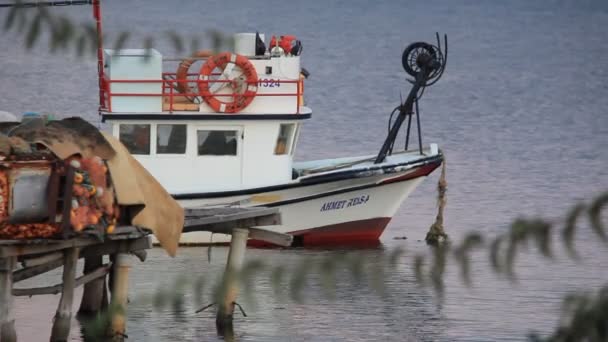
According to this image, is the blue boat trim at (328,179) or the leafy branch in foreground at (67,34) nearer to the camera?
the leafy branch in foreground at (67,34)

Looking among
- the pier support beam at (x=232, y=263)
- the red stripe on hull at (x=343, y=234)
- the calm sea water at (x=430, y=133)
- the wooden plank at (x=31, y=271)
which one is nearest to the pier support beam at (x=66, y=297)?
the wooden plank at (x=31, y=271)

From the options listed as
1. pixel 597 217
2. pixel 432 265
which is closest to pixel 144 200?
pixel 432 265

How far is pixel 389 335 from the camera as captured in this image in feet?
61.9

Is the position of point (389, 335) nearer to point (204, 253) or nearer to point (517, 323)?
point (517, 323)

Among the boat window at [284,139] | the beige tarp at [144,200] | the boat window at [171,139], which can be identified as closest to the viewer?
the beige tarp at [144,200]

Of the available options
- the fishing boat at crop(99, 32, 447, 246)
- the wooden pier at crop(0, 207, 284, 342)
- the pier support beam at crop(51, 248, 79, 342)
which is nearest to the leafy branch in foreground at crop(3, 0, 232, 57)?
the wooden pier at crop(0, 207, 284, 342)

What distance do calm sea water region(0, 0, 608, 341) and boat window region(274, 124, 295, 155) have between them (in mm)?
1548

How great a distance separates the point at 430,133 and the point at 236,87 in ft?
78.8

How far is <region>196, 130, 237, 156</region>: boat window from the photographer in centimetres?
2416

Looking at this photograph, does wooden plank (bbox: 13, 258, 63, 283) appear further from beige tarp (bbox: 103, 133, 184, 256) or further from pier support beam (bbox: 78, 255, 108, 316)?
A: pier support beam (bbox: 78, 255, 108, 316)

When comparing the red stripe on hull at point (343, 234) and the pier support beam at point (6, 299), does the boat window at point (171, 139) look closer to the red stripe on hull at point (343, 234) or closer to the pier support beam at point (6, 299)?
the red stripe on hull at point (343, 234)

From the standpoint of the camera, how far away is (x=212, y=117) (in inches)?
942

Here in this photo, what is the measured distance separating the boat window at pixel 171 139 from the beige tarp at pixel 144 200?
7.78 m

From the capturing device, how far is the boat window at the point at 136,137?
2386cm
